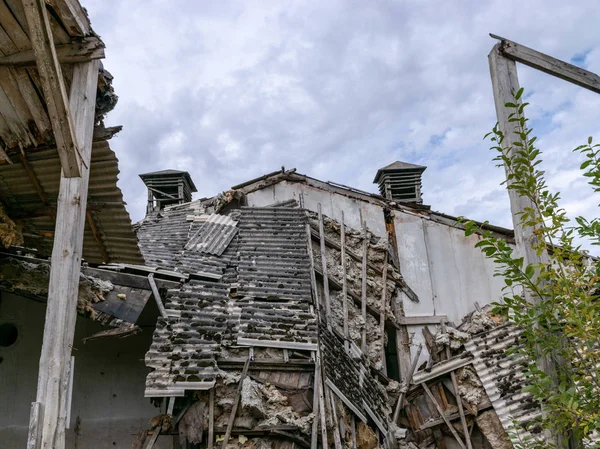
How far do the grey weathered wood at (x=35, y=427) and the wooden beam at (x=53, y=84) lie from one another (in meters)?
1.81

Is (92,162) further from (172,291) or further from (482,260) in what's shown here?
(482,260)

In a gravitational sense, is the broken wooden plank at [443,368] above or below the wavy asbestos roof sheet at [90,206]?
below

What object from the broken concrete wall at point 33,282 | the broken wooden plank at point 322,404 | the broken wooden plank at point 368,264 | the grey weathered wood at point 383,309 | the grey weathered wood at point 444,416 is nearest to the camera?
the broken concrete wall at point 33,282

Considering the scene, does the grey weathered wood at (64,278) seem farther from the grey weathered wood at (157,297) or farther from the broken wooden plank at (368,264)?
the broken wooden plank at (368,264)

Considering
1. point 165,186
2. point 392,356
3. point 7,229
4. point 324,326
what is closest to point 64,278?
point 7,229

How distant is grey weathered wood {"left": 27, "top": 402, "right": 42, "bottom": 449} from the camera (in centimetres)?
366

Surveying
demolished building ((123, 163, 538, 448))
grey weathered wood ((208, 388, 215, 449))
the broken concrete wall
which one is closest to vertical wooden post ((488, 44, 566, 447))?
demolished building ((123, 163, 538, 448))

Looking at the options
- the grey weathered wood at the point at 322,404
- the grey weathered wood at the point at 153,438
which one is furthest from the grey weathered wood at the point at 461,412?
the grey weathered wood at the point at 153,438

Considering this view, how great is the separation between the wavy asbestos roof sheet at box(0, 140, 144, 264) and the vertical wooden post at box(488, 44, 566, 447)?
12.5 ft

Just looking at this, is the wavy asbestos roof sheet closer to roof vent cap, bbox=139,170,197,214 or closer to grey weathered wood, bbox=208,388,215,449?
grey weathered wood, bbox=208,388,215,449

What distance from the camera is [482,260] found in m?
12.0

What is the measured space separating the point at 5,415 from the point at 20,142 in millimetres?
6398

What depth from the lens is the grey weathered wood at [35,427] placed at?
3662 mm

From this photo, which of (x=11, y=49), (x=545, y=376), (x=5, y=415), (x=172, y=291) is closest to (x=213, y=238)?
(x=172, y=291)
